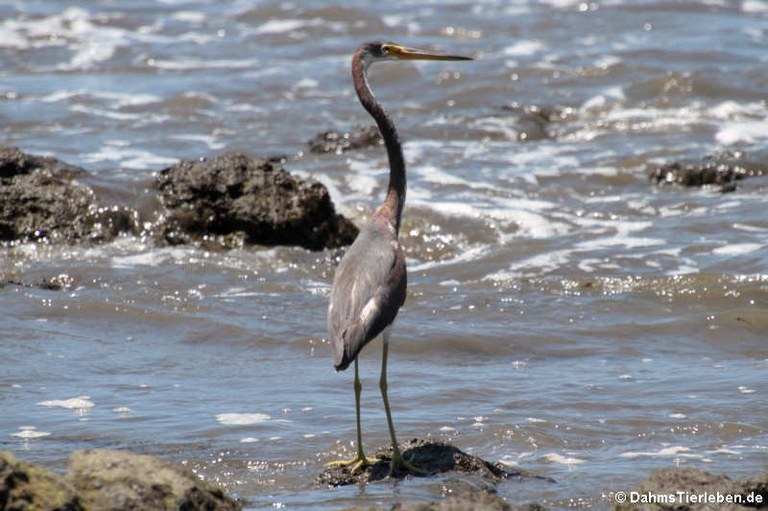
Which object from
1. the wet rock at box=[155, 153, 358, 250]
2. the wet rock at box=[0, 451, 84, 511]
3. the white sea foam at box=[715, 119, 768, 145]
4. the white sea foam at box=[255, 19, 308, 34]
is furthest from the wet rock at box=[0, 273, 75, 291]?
the white sea foam at box=[255, 19, 308, 34]

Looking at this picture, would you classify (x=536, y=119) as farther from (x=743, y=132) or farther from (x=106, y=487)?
(x=106, y=487)

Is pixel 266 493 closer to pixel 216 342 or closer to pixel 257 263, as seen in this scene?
pixel 216 342

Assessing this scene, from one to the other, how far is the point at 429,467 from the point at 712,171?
24.4 feet

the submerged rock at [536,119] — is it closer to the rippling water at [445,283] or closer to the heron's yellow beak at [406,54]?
the rippling water at [445,283]

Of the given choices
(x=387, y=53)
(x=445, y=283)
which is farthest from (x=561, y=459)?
(x=445, y=283)

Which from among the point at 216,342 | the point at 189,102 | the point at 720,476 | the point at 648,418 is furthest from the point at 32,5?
the point at 720,476

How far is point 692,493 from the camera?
4.15 meters

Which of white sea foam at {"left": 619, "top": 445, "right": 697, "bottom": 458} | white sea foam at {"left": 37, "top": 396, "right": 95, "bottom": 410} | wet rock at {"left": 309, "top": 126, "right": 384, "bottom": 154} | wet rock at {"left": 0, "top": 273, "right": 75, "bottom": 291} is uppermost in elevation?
wet rock at {"left": 309, "top": 126, "right": 384, "bottom": 154}

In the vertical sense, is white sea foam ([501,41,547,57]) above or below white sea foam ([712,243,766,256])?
above

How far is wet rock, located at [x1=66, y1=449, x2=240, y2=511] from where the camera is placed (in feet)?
12.1

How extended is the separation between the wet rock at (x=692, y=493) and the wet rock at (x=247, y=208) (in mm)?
5597

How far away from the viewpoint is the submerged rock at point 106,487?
3.56 metres

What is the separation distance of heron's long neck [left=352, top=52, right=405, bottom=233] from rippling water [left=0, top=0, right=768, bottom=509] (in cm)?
97

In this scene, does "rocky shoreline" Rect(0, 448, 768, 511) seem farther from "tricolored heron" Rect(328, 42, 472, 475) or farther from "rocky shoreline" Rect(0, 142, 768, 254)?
"rocky shoreline" Rect(0, 142, 768, 254)
